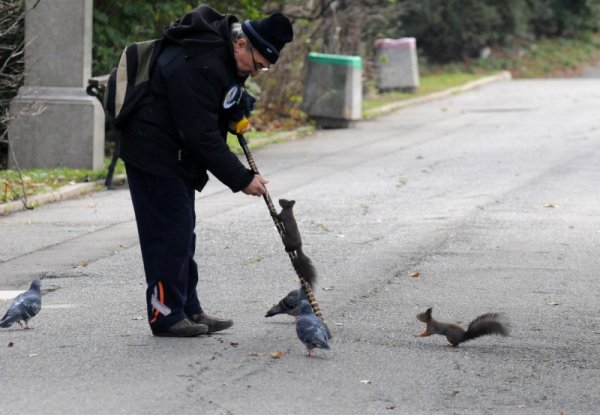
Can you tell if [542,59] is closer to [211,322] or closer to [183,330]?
[211,322]

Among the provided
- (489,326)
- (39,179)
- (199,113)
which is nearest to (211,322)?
(199,113)

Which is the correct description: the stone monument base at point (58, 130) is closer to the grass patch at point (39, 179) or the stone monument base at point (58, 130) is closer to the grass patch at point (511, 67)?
the grass patch at point (39, 179)

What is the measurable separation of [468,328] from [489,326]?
17cm

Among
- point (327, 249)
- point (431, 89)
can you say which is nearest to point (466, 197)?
point (327, 249)

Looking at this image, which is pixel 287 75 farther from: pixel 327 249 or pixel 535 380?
pixel 535 380

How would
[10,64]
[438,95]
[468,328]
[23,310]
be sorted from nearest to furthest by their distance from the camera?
[468,328] → [23,310] → [10,64] → [438,95]

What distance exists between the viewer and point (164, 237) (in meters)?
7.22

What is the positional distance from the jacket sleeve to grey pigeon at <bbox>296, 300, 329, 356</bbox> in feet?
2.93

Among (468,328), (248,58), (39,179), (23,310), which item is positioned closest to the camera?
(248,58)

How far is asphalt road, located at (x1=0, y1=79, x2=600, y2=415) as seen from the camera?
241 inches

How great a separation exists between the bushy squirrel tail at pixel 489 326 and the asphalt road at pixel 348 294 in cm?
12

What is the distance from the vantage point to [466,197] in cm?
1408

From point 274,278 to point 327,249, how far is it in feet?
4.51

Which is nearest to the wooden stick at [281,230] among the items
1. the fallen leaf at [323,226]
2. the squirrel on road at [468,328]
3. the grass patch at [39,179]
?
the squirrel on road at [468,328]
